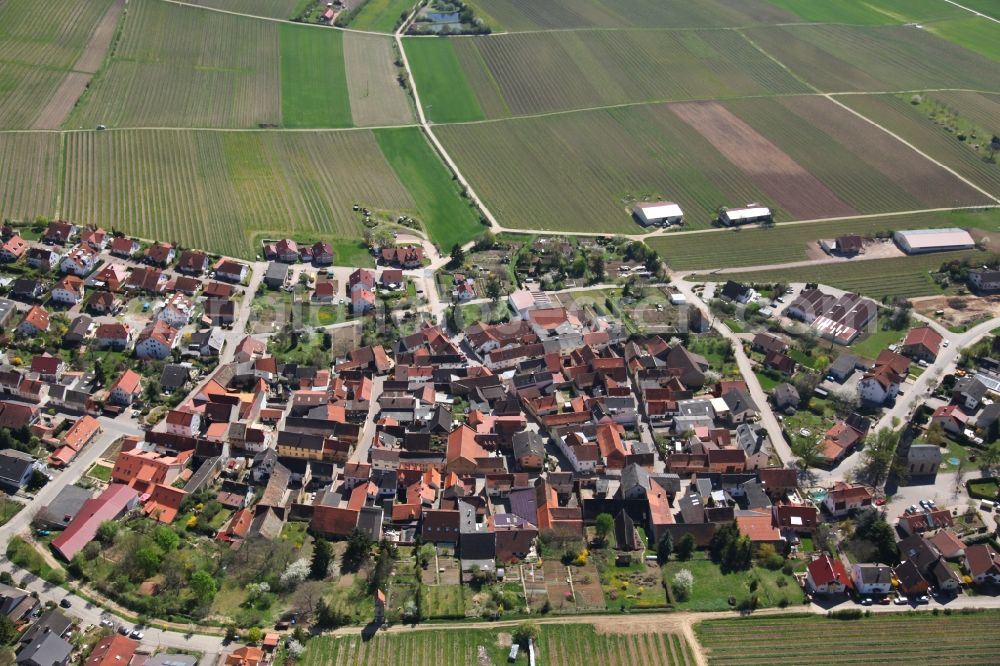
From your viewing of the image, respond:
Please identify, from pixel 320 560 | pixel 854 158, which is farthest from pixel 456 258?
pixel 854 158

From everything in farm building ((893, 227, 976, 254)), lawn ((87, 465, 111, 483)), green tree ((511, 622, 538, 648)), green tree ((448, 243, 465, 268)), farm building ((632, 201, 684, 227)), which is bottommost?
lawn ((87, 465, 111, 483))

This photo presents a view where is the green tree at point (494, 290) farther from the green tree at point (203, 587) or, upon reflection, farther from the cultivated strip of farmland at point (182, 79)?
the cultivated strip of farmland at point (182, 79)

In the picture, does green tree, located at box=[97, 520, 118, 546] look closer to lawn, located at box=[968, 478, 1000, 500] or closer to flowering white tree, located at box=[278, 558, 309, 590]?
flowering white tree, located at box=[278, 558, 309, 590]

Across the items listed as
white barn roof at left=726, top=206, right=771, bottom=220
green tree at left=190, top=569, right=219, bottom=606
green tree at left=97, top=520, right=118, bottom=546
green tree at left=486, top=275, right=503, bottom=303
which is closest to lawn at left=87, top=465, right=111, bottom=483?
green tree at left=97, top=520, right=118, bottom=546

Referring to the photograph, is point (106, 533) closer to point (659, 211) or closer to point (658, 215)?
point (658, 215)

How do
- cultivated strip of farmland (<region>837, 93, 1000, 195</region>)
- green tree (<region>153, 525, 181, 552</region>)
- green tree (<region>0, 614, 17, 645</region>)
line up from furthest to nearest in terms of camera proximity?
1. cultivated strip of farmland (<region>837, 93, 1000, 195</region>)
2. green tree (<region>153, 525, 181, 552</region>)
3. green tree (<region>0, 614, 17, 645</region>)

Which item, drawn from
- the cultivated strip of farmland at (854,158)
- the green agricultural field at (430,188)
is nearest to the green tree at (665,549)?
the green agricultural field at (430,188)
